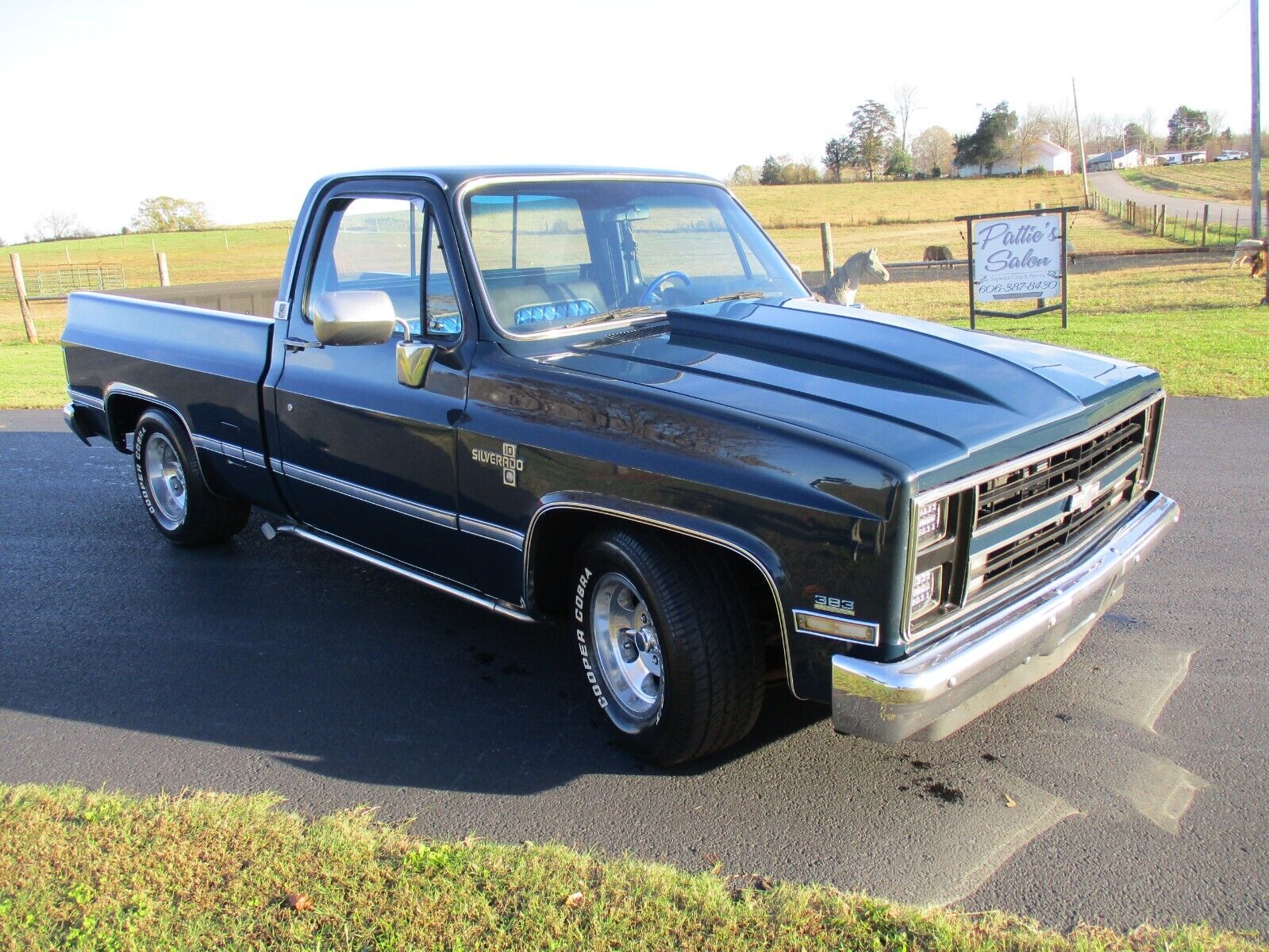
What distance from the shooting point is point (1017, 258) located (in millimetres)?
12797

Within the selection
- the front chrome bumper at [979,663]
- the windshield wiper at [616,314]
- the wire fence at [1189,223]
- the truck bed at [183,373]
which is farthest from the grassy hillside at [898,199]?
the front chrome bumper at [979,663]

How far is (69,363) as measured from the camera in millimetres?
6242

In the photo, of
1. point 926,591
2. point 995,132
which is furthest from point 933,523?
point 995,132

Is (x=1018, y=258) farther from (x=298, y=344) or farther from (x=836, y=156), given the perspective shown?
(x=836, y=156)

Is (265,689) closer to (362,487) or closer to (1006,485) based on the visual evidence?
(362,487)

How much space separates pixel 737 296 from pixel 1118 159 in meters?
138

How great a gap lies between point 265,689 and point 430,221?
6.40 feet

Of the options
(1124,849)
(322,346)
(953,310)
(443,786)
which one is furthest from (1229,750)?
(953,310)

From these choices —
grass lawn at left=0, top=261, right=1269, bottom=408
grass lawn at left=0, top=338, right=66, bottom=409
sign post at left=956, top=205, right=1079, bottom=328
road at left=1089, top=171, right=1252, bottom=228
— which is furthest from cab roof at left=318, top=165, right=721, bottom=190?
road at left=1089, top=171, right=1252, bottom=228

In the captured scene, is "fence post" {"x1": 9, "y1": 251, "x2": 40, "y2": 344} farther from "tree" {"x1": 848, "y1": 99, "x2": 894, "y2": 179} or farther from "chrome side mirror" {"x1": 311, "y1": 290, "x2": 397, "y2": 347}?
"tree" {"x1": 848, "y1": 99, "x2": 894, "y2": 179}

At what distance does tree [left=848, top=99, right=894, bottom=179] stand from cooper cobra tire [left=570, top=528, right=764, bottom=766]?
91956mm

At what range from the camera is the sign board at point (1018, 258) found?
12547mm

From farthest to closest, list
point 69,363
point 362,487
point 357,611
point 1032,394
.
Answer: point 69,363
point 357,611
point 362,487
point 1032,394

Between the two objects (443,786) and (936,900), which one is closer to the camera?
(936,900)
